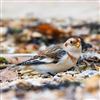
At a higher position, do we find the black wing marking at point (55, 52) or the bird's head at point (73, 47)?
the bird's head at point (73, 47)

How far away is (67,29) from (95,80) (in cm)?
498

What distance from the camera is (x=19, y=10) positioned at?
11000 millimetres

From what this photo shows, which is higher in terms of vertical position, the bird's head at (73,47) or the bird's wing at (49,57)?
the bird's head at (73,47)

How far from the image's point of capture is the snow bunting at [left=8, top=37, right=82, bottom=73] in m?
3.88

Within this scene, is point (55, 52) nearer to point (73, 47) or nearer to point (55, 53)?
point (55, 53)

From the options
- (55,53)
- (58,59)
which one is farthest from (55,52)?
(58,59)

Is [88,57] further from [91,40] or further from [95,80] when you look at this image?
[91,40]

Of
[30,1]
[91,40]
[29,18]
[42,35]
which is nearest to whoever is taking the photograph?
[91,40]

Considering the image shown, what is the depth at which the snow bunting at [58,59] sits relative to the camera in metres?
3.88

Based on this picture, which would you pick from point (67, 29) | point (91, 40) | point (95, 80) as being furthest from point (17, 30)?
point (95, 80)

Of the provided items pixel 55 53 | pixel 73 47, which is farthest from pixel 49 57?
pixel 73 47

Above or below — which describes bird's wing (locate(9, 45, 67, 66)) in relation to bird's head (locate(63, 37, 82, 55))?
below

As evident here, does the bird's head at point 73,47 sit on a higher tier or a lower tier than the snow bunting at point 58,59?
higher

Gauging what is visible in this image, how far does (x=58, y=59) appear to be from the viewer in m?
3.89
